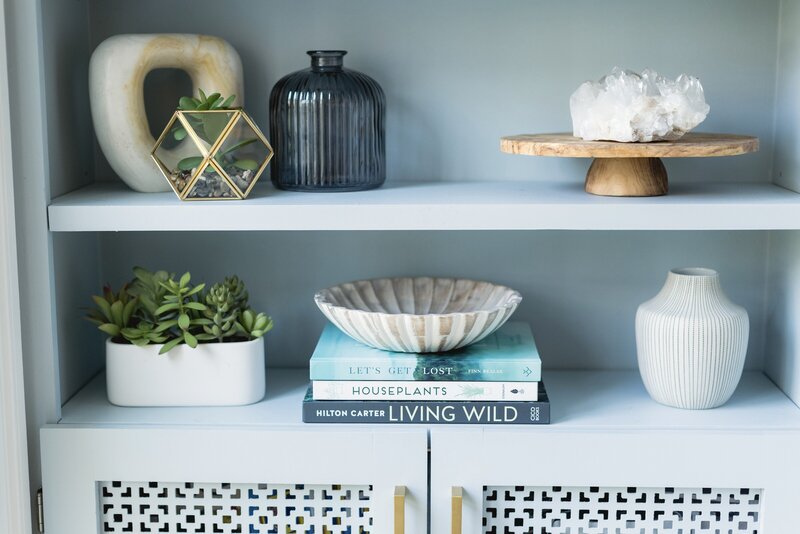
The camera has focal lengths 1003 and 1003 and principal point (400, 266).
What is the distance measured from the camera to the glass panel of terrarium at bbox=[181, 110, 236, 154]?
1.18 metres

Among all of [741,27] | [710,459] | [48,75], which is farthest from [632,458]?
[48,75]

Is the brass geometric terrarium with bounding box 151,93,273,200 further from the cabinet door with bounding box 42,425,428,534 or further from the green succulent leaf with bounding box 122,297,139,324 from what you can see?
the cabinet door with bounding box 42,425,428,534

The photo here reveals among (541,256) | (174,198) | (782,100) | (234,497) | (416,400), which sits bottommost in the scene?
(234,497)

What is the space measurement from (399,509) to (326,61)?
0.56 m

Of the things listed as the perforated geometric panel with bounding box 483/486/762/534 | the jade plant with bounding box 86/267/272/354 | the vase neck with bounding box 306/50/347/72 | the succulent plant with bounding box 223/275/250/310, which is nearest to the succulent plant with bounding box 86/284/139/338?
the jade plant with bounding box 86/267/272/354

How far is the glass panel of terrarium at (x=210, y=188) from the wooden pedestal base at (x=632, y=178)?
0.44 metres

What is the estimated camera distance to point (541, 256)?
1.41 metres

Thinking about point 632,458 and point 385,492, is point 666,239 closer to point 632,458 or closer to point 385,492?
point 632,458

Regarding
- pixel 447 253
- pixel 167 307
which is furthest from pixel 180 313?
pixel 447 253

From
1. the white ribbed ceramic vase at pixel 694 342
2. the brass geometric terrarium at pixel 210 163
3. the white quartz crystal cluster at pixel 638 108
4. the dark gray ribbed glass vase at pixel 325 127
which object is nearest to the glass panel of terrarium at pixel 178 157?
the brass geometric terrarium at pixel 210 163

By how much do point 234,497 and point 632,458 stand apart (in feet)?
1.57

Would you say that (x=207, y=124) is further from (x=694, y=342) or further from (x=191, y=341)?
(x=694, y=342)

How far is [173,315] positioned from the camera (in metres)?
1.26

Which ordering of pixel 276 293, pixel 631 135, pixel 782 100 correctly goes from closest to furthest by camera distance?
1. pixel 631 135
2. pixel 782 100
3. pixel 276 293
